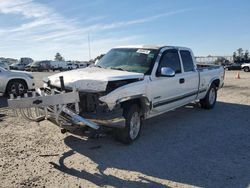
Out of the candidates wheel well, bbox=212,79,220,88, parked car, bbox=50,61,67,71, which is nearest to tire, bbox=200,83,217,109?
wheel well, bbox=212,79,220,88

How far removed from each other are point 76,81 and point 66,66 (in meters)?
52.7

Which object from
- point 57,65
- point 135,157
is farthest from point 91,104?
point 57,65

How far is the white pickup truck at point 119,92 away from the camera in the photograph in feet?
17.6

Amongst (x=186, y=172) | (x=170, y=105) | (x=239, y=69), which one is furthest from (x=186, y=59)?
(x=239, y=69)

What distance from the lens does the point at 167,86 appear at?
7.24 metres

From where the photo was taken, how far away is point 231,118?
28.7ft

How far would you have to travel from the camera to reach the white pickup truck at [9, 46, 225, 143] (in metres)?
5.37

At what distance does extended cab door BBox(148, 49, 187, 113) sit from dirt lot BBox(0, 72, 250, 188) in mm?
609

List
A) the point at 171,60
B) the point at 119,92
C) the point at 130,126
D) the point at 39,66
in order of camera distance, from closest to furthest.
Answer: the point at 119,92 → the point at 130,126 → the point at 171,60 → the point at 39,66

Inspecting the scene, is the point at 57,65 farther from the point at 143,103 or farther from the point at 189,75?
the point at 143,103

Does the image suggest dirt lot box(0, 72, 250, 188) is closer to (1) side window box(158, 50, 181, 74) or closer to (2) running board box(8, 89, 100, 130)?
(2) running board box(8, 89, 100, 130)

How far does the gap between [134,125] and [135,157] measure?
903 mm

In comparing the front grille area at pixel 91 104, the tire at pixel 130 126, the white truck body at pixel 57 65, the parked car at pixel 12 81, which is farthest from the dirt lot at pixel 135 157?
the white truck body at pixel 57 65

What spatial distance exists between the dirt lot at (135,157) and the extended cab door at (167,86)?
0.61 meters
